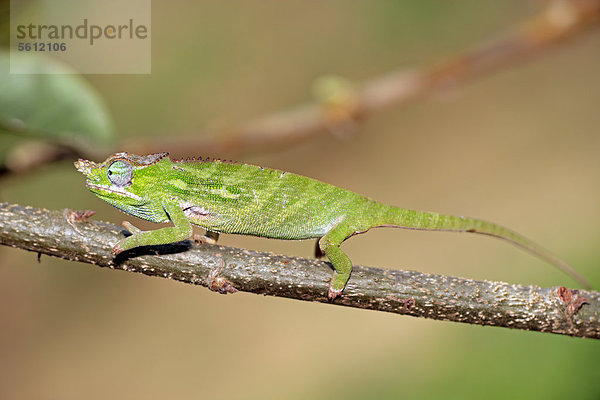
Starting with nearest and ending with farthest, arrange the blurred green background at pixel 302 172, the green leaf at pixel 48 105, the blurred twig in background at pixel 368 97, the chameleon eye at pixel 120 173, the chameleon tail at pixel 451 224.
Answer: the green leaf at pixel 48 105 → the chameleon eye at pixel 120 173 → the chameleon tail at pixel 451 224 → the blurred twig in background at pixel 368 97 → the blurred green background at pixel 302 172

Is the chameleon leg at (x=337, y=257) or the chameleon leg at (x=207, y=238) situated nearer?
the chameleon leg at (x=337, y=257)

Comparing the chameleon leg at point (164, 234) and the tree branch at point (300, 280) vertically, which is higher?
the chameleon leg at point (164, 234)

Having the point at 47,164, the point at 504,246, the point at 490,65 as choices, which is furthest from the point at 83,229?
the point at 504,246

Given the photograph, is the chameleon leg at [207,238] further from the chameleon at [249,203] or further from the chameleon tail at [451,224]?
the chameleon tail at [451,224]

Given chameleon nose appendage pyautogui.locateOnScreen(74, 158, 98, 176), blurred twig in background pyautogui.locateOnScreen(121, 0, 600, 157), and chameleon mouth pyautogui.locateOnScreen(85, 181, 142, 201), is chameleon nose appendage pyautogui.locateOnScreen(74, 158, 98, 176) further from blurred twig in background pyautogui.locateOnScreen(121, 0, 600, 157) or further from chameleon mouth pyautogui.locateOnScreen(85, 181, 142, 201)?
blurred twig in background pyautogui.locateOnScreen(121, 0, 600, 157)

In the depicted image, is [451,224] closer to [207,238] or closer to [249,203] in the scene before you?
[249,203]

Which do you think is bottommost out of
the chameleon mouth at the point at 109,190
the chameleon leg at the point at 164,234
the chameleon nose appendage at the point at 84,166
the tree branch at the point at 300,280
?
the tree branch at the point at 300,280

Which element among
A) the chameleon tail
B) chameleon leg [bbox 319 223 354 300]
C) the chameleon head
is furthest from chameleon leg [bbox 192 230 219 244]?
the chameleon tail

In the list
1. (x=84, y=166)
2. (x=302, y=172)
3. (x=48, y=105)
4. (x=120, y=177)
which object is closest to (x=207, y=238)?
(x=120, y=177)

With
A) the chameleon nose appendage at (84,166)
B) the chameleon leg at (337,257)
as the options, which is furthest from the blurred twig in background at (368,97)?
the chameleon leg at (337,257)

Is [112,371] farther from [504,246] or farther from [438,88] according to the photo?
[438,88]
